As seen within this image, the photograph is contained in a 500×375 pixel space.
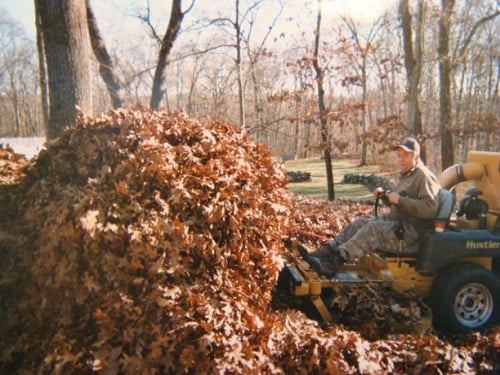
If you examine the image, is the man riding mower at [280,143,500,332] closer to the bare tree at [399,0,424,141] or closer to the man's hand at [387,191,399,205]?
the man's hand at [387,191,399,205]

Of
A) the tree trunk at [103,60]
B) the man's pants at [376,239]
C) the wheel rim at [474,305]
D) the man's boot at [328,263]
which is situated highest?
the tree trunk at [103,60]

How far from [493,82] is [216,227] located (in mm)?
52028

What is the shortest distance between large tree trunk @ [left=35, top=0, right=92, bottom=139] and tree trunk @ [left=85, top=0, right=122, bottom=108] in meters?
5.19

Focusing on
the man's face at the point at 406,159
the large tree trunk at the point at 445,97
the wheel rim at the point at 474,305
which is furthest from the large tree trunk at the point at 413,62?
the wheel rim at the point at 474,305

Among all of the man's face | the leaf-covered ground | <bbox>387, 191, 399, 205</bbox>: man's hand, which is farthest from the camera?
the man's face

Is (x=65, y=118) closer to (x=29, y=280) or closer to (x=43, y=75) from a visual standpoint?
(x=29, y=280)

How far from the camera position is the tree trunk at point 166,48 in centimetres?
1220

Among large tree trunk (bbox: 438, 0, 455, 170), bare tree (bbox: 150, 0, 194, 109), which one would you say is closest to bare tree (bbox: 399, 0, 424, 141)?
large tree trunk (bbox: 438, 0, 455, 170)

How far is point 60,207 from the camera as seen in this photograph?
10.8 feet

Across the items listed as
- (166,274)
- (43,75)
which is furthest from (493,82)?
(166,274)

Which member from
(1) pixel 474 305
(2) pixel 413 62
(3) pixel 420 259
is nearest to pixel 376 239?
(3) pixel 420 259

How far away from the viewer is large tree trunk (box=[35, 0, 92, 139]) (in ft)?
19.4

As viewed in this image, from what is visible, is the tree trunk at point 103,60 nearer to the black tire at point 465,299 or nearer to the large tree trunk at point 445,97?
the black tire at point 465,299

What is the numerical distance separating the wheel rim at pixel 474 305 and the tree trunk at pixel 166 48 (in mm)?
9992
